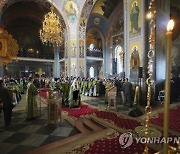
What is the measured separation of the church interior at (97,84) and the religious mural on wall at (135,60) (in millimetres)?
59

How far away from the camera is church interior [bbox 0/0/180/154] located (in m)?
3.33

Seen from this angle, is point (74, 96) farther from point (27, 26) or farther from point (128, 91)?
point (27, 26)

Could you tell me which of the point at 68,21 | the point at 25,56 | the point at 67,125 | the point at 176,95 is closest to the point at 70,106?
the point at 67,125

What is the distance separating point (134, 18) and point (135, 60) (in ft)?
8.29

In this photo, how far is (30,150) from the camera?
351 centimetres

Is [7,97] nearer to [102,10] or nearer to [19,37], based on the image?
[102,10]

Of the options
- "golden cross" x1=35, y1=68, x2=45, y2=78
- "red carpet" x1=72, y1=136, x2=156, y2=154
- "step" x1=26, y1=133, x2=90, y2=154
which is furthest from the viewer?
"golden cross" x1=35, y1=68, x2=45, y2=78

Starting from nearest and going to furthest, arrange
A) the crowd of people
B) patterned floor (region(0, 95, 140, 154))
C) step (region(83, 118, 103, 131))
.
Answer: patterned floor (region(0, 95, 140, 154)), step (region(83, 118, 103, 131)), the crowd of people

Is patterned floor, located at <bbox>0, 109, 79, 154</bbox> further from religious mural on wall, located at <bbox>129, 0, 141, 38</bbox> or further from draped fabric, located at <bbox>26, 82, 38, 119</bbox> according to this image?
religious mural on wall, located at <bbox>129, 0, 141, 38</bbox>

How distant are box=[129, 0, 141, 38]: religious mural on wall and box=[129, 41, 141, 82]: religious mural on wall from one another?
2.17ft

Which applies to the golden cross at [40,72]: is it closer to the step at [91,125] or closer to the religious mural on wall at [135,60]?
the religious mural on wall at [135,60]

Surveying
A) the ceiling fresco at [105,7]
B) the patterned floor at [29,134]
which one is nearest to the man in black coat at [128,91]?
the patterned floor at [29,134]

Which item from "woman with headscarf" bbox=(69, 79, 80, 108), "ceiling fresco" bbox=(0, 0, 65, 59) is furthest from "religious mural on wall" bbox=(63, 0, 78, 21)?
"woman with headscarf" bbox=(69, 79, 80, 108)

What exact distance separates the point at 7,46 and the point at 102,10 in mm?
15770
